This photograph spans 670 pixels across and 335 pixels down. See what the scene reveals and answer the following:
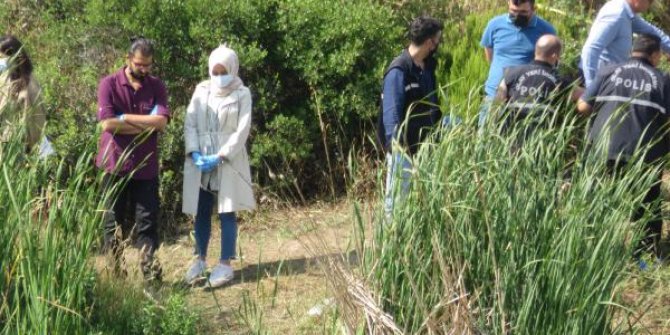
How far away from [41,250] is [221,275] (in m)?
2.31

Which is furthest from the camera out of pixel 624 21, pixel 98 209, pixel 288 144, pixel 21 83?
pixel 288 144

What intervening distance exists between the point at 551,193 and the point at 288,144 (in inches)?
161

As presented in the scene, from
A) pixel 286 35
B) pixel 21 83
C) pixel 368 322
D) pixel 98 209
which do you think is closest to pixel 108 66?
pixel 286 35

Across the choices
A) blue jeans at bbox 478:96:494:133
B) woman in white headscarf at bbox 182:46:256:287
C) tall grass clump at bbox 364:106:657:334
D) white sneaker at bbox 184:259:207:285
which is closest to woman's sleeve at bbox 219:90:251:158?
woman in white headscarf at bbox 182:46:256:287

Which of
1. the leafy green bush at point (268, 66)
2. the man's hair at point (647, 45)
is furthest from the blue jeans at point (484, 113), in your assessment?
the leafy green bush at point (268, 66)

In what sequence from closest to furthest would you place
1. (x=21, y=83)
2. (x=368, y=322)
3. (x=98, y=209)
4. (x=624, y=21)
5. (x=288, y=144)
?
(x=368, y=322) < (x=98, y=209) < (x=21, y=83) < (x=624, y=21) < (x=288, y=144)

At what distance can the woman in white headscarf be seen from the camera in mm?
7176

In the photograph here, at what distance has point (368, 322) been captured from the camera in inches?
185

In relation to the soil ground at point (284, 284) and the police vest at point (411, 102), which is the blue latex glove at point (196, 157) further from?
the police vest at point (411, 102)

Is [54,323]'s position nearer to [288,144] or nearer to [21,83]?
[21,83]

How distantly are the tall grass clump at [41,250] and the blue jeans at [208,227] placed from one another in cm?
207

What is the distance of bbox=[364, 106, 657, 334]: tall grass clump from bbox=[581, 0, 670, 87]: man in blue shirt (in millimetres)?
2615

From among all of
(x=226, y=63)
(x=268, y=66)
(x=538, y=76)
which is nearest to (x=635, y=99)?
(x=538, y=76)

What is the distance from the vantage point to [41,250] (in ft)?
16.6
